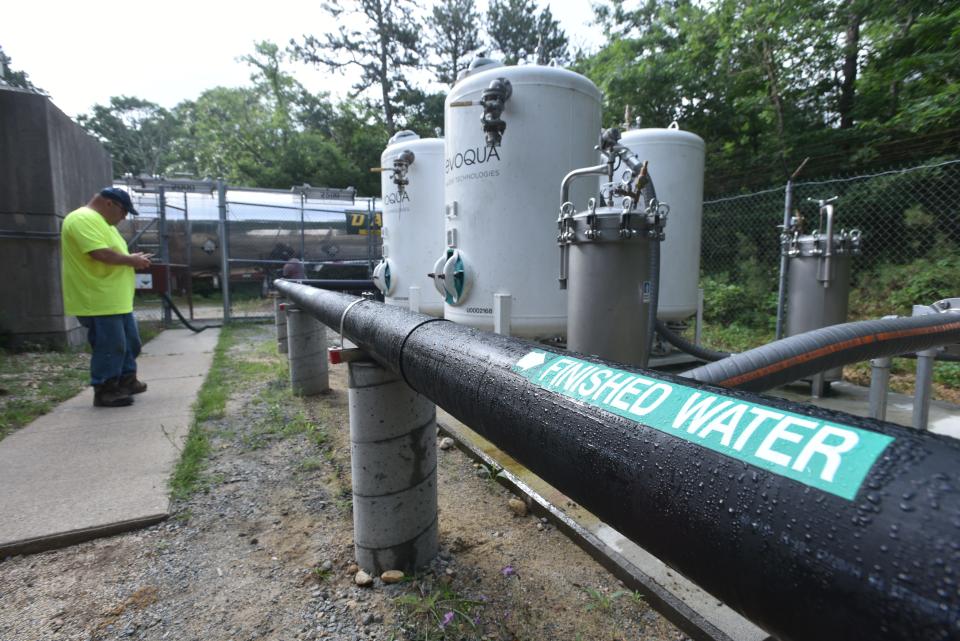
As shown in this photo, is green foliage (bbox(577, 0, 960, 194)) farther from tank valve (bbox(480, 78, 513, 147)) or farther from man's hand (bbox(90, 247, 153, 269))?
man's hand (bbox(90, 247, 153, 269))

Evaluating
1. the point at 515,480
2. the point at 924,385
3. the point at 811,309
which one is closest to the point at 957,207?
the point at 811,309

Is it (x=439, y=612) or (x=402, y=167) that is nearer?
(x=439, y=612)

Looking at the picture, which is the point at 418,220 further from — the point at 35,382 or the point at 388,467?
the point at 388,467

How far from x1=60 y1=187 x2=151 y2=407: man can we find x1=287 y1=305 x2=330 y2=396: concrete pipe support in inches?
49.6

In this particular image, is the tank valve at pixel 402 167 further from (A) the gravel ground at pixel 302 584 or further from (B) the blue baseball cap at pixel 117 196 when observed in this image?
(A) the gravel ground at pixel 302 584

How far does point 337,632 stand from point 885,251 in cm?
998

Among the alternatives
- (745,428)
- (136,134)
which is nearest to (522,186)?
(745,428)

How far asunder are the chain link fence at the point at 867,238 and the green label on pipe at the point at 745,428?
650 centimetres

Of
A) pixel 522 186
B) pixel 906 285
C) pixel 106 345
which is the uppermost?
pixel 522 186

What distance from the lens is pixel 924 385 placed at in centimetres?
266

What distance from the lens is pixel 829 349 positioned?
1.53m

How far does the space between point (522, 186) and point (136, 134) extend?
158ft

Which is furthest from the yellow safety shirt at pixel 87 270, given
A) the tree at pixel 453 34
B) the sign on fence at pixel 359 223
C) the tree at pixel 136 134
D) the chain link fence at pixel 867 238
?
the tree at pixel 136 134

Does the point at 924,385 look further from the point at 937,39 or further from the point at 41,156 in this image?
the point at 41,156
